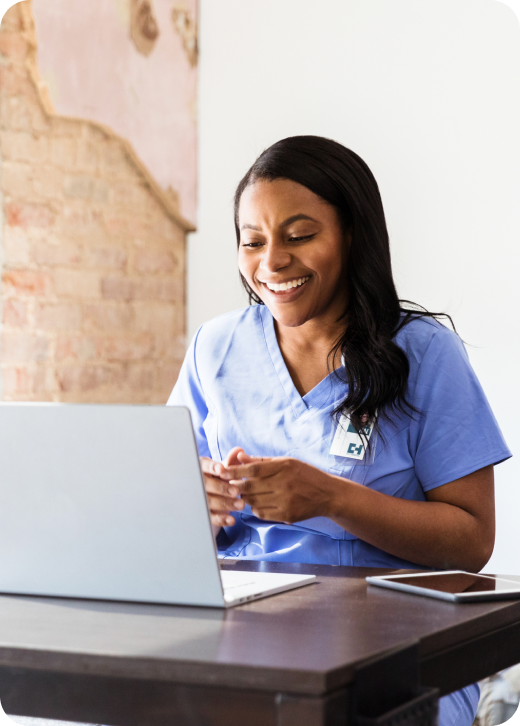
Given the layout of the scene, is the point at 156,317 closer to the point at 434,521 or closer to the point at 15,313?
the point at 15,313

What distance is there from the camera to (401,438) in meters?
1.38

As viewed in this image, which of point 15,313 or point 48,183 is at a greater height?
point 48,183

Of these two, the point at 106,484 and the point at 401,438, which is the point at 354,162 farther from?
the point at 106,484

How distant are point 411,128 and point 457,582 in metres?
1.74

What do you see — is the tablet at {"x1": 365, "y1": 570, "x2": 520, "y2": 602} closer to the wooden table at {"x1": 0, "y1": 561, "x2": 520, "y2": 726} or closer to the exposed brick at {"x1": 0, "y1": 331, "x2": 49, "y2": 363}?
the wooden table at {"x1": 0, "y1": 561, "x2": 520, "y2": 726}

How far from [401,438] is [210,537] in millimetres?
596

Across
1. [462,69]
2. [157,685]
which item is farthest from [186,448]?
[462,69]

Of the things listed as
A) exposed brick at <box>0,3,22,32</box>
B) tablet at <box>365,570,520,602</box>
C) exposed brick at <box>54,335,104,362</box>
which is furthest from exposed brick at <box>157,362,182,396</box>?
tablet at <box>365,570,520,602</box>

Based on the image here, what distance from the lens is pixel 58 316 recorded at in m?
2.37

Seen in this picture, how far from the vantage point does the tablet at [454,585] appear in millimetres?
938

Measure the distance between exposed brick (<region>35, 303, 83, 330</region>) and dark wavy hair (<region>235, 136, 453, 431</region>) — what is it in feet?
3.15

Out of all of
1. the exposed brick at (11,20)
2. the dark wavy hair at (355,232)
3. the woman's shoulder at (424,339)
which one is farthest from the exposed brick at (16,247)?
the woman's shoulder at (424,339)

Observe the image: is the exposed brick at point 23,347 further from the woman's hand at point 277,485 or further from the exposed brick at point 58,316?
the woman's hand at point 277,485

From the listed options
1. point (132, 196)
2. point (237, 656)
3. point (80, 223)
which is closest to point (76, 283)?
point (80, 223)
